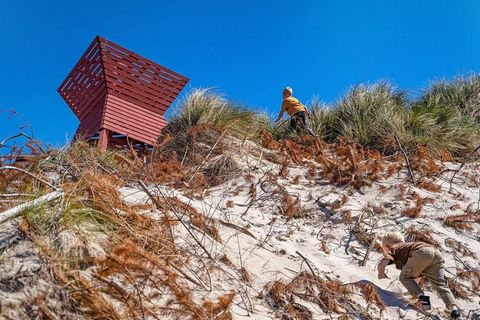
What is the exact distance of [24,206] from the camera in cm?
279

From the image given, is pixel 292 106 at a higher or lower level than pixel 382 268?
higher

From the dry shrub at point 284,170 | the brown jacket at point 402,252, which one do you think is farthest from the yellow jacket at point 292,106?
→ the brown jacket at point 402,252

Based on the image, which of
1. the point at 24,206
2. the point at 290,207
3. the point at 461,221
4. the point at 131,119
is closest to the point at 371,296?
the point at 290,207

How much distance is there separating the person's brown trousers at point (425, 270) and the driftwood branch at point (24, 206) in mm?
2987

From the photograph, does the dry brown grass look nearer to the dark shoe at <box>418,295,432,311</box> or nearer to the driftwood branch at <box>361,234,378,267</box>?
the driftwood branch at <box>361,234,378,267</box>

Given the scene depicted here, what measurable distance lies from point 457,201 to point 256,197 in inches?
Result: 105

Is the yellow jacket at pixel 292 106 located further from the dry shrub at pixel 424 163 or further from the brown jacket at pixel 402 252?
the brown jacket at pixel 402 252

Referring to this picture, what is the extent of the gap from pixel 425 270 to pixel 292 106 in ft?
19.0

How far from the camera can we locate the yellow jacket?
944 centimetres

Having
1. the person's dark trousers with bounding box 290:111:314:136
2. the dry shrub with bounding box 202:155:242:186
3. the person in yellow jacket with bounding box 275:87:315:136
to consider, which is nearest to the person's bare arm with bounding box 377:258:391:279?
the dry shrub with bounding box 202:155:242:186

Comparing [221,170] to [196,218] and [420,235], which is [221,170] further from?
[420,235]

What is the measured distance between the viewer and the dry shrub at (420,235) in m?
5.05

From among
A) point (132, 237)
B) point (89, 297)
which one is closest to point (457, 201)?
point (132, 237)

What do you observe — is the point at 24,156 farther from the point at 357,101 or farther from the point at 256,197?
the point at 357,101
